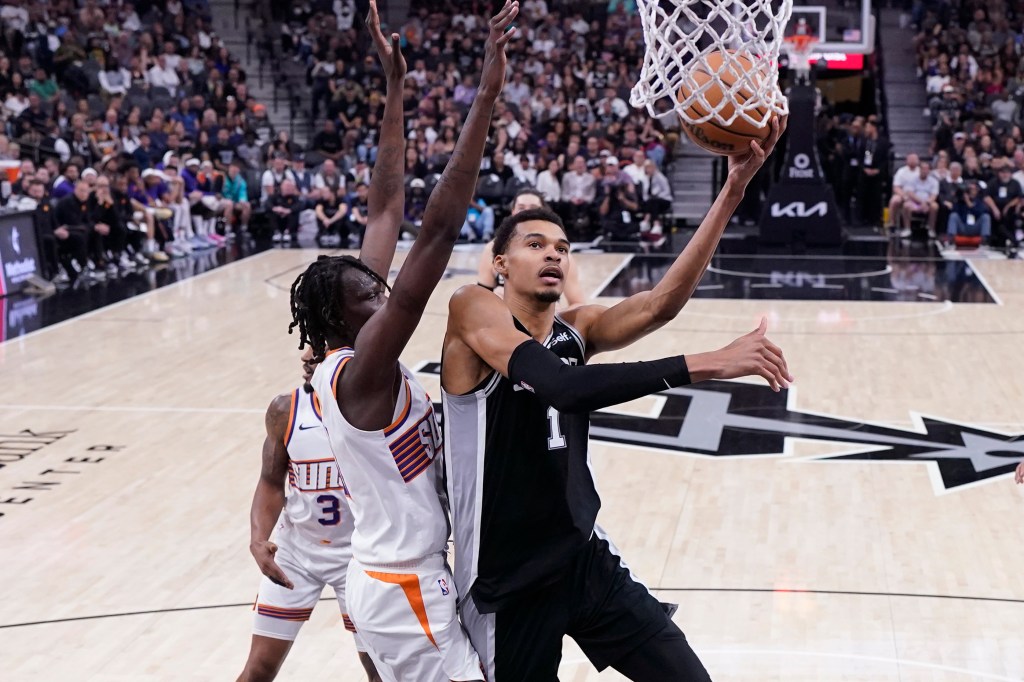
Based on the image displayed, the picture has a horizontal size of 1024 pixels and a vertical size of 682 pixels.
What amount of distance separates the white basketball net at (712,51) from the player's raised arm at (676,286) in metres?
0.12

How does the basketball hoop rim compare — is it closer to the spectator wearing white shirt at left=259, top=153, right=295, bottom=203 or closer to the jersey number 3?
the spectator wearing white shirt at left=259, top=153, right=295, bottom=203

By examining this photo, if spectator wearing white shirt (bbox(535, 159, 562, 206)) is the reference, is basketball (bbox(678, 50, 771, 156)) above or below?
above

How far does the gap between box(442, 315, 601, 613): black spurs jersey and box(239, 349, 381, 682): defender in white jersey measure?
0.89 metres

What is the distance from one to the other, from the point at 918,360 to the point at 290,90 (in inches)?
677

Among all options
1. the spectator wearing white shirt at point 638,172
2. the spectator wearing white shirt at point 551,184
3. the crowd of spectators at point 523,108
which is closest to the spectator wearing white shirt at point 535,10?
the crowd of spectators at point 523,108

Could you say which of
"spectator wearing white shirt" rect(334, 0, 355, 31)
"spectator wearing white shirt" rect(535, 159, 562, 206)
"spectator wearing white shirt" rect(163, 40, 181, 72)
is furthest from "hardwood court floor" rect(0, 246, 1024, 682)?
"spectator wearing white shirt" rect(334, 0, 355, 31)

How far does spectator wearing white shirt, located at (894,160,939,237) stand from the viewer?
19703mm

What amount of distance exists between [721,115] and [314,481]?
66.6 inches

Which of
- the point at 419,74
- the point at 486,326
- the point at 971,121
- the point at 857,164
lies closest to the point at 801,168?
the point at 857,164

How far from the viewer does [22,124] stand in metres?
20.3

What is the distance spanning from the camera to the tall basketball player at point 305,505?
4262 mm

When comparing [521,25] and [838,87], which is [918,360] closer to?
[521,25]

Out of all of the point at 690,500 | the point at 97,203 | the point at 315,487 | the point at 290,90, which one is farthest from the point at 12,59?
the point at 315,487

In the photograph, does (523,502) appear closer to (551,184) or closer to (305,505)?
(305,505)
